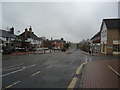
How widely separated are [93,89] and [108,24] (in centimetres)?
3735

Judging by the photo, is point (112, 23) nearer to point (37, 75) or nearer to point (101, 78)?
point (101, 78)

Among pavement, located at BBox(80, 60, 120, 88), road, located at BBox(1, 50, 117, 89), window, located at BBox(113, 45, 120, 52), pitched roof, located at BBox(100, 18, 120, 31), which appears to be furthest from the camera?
pitched roof, located at BBox(100, 18, 120, 31)

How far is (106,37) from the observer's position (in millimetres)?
42250

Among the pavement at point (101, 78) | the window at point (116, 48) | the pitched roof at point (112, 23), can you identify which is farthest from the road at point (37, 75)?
the pitched roof at point (112, 23)

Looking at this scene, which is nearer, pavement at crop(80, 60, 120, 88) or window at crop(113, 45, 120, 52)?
pavement at crop(80, 60, 120, 88)

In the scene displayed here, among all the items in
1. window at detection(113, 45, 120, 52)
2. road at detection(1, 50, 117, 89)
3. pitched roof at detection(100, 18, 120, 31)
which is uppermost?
pitched roof at detection(100, 18, 120, 31)

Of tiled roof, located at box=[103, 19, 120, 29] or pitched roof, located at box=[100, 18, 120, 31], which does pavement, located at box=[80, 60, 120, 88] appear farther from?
tiled roof, located at box=[103, 19, 120, 29]

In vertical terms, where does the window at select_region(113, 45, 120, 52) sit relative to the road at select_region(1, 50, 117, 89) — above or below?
above

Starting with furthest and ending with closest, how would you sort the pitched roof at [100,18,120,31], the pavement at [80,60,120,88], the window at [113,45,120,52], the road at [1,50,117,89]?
the pitched roof at [100,18,120,31] → the window at [113,45,120,52] → the road at [1,50,117,89] → the pavement at [80,60,120,88]

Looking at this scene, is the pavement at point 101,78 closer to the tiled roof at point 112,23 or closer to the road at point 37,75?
the road at point 37,75

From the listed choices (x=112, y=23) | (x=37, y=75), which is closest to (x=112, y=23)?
(x=112, y=23)

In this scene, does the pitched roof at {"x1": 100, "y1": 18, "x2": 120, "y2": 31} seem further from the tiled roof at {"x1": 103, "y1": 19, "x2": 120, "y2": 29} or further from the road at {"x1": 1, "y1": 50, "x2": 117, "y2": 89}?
the road at {"x1": 1, "y1": 50, "x2": 117, "y2": 89}

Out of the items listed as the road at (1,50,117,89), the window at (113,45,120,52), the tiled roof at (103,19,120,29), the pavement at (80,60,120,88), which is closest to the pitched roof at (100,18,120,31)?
the tiled roof at (103,19,120,29)

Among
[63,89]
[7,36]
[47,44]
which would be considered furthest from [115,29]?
[47,44]
